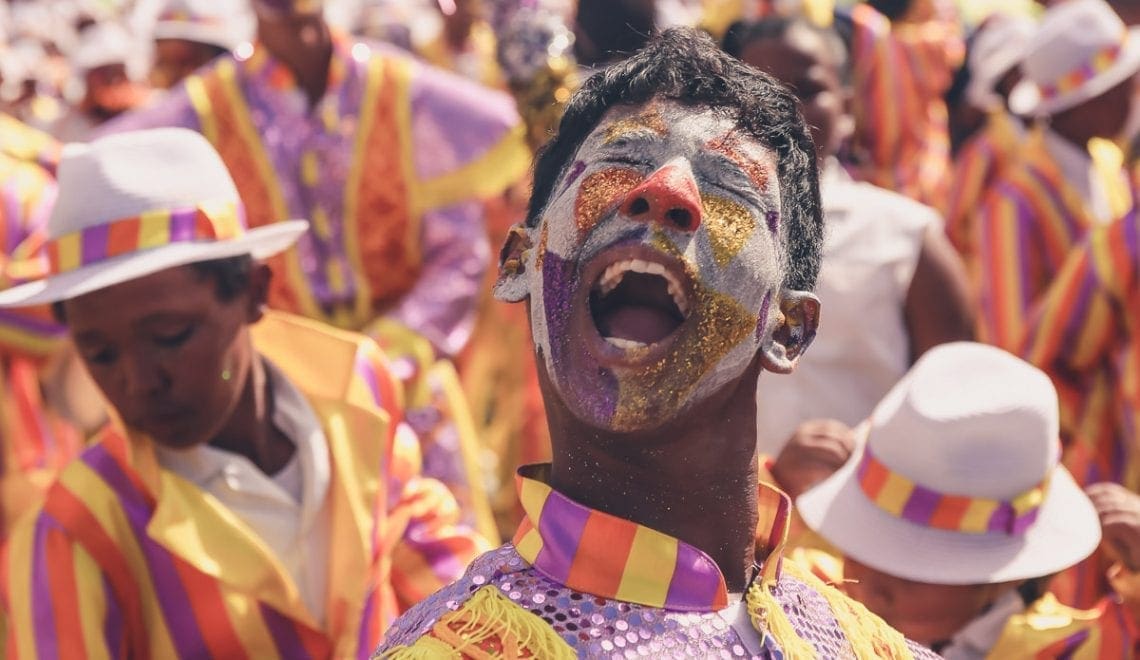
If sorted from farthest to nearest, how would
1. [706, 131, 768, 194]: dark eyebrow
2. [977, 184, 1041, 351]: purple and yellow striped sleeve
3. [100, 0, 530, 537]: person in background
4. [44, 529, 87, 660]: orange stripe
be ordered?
[977, 184, 1041, 351]: purple and yellow striped sleeve
[100, 0, 530, 537]: person in background
[44, 529, 87, 660]: orange stripe
[706, 131, 768, 194]: dark eyebrow

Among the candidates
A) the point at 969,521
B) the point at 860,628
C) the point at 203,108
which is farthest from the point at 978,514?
the point at 203,108

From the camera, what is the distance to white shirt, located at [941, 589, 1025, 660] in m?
3.31

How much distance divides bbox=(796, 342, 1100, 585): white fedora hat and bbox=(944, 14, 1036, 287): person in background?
130 inches

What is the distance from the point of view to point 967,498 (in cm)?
321

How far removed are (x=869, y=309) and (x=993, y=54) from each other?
4.49 metres

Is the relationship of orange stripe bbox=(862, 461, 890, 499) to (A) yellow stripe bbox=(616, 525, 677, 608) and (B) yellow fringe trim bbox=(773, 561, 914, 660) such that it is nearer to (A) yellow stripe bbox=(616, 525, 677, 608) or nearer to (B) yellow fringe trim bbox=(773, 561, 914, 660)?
(B) yellow fringe trim bbox=(773, 561, 914, 660)

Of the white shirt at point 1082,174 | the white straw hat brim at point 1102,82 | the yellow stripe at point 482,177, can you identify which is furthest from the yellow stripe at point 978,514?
the white straw hat brim at point 1102,82

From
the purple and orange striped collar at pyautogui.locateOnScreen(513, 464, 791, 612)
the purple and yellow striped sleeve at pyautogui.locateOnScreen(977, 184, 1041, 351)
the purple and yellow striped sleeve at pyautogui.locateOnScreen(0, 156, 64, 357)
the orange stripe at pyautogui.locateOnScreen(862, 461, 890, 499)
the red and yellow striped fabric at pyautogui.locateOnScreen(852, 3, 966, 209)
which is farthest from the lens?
the red and yellow striped fabric at pyautogui.locateOnScreen(852, 3, 966, 209)

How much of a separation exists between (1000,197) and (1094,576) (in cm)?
176

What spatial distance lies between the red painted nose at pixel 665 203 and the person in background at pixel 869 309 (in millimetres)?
2240

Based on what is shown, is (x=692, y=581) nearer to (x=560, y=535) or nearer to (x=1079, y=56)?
(x=560, y=535)

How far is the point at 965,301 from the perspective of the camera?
4.27 meters

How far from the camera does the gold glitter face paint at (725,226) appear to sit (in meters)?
2.04

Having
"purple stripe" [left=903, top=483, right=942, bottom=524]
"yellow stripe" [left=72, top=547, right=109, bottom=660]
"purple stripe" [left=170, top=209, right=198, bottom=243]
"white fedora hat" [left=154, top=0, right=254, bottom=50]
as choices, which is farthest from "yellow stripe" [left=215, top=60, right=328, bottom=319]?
"purple stripe" [left=903, top=483, right=942, bottom=524]
